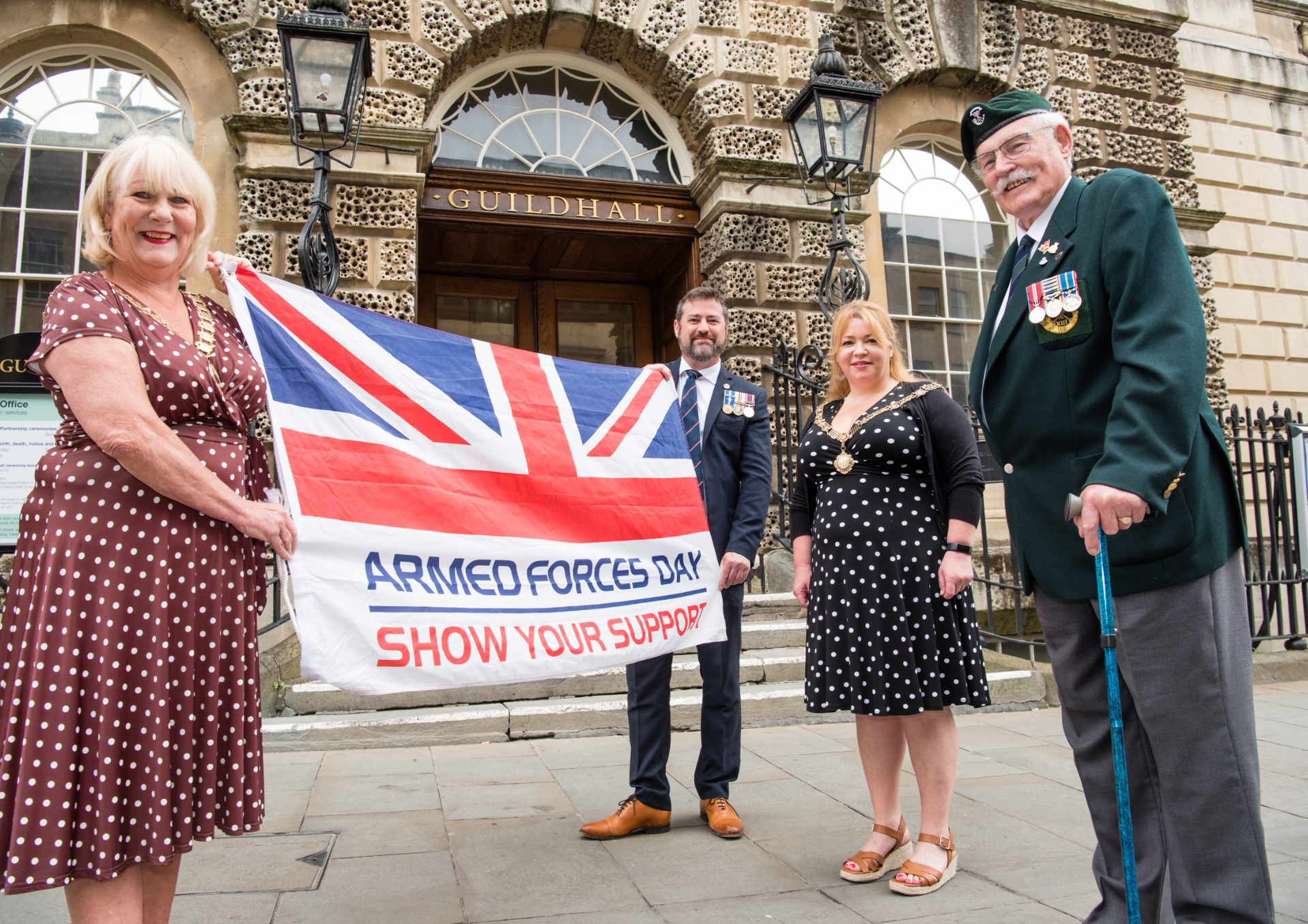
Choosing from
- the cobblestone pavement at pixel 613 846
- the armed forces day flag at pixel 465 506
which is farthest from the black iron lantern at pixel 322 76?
the cobblestone pavement at pixel 613 846

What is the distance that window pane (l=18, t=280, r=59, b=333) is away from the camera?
23.6ft

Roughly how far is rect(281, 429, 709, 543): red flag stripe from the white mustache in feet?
5.57

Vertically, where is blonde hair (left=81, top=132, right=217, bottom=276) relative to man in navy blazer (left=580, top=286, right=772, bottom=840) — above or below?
above

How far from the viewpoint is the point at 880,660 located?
2.96 m

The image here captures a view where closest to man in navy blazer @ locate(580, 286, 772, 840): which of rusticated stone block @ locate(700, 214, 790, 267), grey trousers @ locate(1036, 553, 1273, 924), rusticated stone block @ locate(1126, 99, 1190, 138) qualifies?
grey trousers @ locate(1036, 553, 1273, 924)

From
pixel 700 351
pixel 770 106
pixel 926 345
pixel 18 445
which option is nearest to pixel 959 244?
pixel 926 345

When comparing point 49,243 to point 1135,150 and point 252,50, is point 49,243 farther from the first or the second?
point 1135,150

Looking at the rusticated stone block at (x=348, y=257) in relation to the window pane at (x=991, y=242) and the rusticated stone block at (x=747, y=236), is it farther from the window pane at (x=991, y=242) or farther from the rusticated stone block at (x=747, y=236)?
the window pane at (x=991, y=242)

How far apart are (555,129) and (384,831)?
6.85m

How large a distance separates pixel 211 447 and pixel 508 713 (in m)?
3.21

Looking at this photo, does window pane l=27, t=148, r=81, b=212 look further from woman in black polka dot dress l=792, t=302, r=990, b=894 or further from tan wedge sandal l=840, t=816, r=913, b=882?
tan wedge sandal l=840, t=816, r=913, b=882

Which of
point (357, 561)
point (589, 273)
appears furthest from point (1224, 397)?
point (357, 561)

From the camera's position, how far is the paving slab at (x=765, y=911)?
8.47 feet

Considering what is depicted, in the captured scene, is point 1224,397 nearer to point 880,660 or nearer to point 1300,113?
point 1300,113
